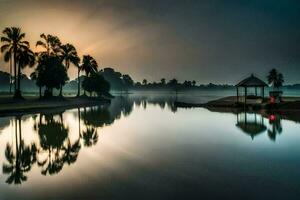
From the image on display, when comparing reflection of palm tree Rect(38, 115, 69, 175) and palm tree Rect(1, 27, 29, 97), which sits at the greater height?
palm tree Rect(1, 27, 29, 97)

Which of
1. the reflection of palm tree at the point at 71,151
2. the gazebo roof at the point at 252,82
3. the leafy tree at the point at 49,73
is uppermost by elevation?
the leafy tree at the point at 49,73

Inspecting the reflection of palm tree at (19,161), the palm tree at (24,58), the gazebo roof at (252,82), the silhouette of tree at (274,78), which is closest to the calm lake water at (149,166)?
the reflection of palm tree at (19,161)

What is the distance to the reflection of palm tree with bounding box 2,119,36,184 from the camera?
11708 mm

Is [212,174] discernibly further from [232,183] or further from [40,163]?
[40,163]

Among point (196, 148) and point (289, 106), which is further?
point (289, 106)

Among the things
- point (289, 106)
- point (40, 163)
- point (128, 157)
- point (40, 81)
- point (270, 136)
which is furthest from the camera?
point (40, 81)

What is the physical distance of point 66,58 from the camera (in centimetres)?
7869

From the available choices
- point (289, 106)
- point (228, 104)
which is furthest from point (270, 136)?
point (228, 104)

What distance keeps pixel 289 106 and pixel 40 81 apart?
4740 cm

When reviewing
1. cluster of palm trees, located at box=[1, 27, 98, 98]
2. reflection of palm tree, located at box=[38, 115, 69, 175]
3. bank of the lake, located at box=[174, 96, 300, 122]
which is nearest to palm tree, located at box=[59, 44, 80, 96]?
cluster of palm trees, located at box=[1, 27, 98, 98]

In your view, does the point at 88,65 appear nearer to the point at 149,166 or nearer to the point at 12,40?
the point at 12,40

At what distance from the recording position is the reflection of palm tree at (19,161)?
11708 mm

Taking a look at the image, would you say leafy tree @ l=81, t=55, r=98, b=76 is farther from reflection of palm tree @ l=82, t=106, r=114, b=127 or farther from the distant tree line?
reflection of palm tree @ l=82, t=106, r=114, b=127

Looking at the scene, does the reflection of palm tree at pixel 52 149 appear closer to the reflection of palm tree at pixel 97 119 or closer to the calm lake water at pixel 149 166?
the calm lake water at pixel 149 166
